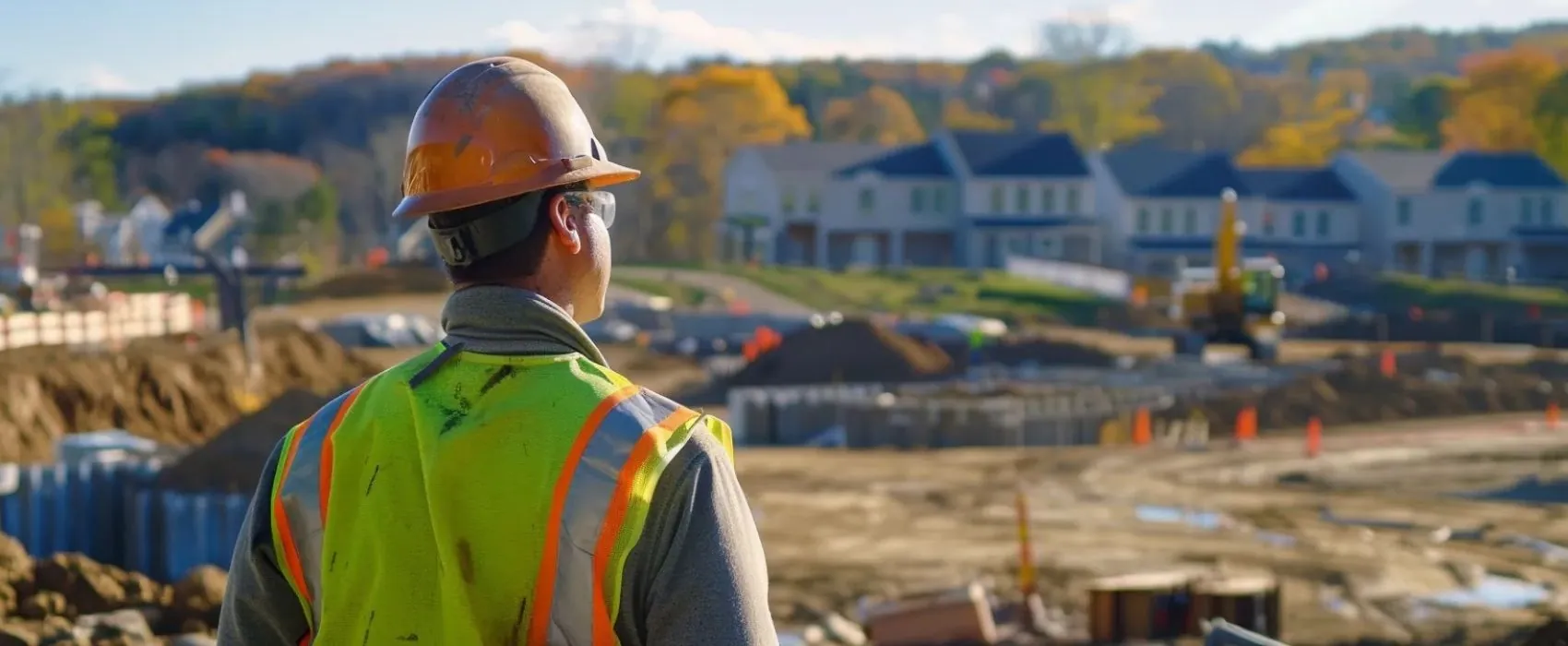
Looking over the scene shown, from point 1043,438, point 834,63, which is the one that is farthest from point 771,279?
point 834,63

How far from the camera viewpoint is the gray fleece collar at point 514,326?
2842 mm

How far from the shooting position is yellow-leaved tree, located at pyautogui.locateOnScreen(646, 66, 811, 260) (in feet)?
319

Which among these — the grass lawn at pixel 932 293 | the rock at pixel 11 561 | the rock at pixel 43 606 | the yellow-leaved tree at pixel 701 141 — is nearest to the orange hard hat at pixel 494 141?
the rock at pixel 43 606

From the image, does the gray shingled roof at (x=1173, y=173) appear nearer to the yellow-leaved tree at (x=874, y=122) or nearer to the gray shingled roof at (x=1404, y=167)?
the gray shingled roof at (x=1404, y=167)

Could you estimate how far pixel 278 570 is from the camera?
301 centimetres

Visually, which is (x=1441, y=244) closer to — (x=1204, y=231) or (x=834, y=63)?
(x=1204, y=231)

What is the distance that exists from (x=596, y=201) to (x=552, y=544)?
58 centimetres

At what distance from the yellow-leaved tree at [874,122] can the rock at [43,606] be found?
345 ft

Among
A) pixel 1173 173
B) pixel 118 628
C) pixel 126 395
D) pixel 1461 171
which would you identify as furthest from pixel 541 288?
pixel 1461 171

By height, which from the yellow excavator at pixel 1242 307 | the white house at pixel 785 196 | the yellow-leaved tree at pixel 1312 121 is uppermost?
the yellow-leaved tree at pixel 1312 121

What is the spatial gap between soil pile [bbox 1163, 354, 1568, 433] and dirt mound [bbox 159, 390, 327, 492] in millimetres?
17647

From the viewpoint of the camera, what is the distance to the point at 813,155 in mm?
75438

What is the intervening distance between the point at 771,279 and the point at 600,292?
2481 inches

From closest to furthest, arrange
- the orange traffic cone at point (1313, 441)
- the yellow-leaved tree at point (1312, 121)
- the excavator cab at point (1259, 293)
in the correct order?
1. the orange traffic cone at point (1313, 441)
2. the excavator cab at point (1259, 293)
3. the yellow-leaved tree at point (1312, 121)
